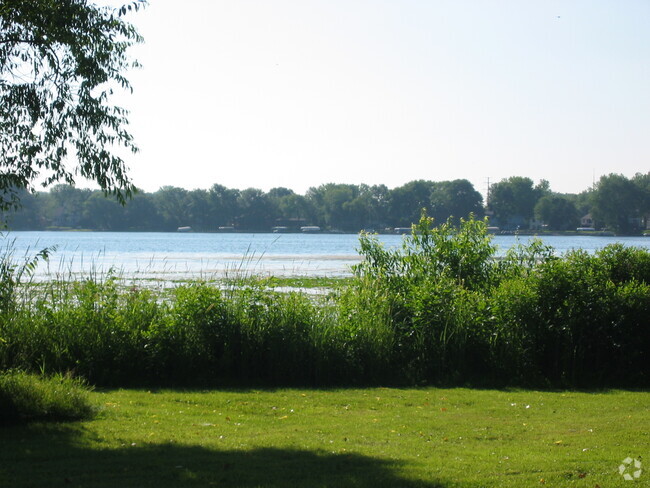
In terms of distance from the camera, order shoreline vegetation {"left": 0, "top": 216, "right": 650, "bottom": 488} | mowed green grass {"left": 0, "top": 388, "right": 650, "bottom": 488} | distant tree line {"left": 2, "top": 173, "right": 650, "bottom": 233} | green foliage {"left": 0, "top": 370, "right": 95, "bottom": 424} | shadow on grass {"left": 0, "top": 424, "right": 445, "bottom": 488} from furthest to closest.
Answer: distant tree line {"left": 2, "top": 173, "right": 650, "bottom": 233}
green foliage {"left": 0, "top": 370, "right": 95, "bottom": 424}
shoreline vegetation {"left": 0, "top": 216, "right": 650, "bottom": 488}
mowed green grass {"left": 0, "top": 388, "right": 650, "bottom": 488}
shadow on grass {"left": 0, "top": 424, "right": 445, "bottom": 488}

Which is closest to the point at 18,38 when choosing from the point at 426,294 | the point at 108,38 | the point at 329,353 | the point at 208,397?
the point at 108,38

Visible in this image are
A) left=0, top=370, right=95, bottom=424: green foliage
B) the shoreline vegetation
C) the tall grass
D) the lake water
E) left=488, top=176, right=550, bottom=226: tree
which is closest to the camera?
the shoreline vegetation

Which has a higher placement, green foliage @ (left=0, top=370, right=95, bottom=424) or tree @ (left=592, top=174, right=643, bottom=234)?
tree @ (left=592, top=174, right=643, bottom=234)

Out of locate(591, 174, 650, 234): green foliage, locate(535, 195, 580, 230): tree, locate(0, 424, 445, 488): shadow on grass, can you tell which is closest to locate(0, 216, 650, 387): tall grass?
locate(0, 424, 445, 488): shadow on grass

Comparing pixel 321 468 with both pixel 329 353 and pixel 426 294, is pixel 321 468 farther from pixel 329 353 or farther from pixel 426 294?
pixel 426 294

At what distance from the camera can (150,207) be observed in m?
125

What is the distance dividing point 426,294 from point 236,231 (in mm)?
120823

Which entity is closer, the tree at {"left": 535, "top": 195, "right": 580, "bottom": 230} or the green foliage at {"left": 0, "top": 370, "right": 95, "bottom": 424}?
the green foliage at {"left": 0, "top": 370, "right": 95, "bottom": 424}

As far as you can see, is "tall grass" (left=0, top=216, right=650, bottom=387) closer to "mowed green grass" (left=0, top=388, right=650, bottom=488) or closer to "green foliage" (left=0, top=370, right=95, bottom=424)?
"mowed green grass" (left=0, top=388, right=650, bottom=488)

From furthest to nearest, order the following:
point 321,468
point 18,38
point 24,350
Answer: point 24,350 < point 18,38 < point 321,468

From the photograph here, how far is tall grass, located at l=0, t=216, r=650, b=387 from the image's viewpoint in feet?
38.0

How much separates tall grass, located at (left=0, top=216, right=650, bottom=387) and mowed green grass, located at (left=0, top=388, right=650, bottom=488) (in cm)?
105

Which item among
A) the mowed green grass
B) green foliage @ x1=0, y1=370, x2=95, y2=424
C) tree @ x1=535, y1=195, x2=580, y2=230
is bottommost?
the mowed green grass

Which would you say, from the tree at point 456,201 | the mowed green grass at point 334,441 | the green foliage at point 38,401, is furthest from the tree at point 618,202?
the green foliage at point 38,401
